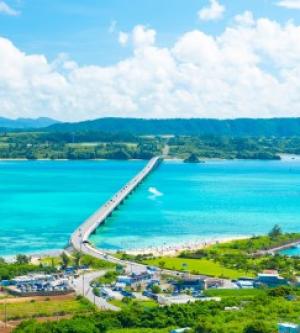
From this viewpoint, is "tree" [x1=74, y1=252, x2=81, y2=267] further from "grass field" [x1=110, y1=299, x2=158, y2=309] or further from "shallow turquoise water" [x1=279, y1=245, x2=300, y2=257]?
"shallow turquoise water" [x1=279, y1=245, x2=300, y2=257]

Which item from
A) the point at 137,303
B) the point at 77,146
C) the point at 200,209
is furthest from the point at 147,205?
the point at 77,146

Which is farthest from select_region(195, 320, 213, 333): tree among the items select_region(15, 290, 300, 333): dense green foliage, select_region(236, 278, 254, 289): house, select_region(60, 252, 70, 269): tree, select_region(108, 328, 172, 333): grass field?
select_region(60, 252, 70, 269): tree

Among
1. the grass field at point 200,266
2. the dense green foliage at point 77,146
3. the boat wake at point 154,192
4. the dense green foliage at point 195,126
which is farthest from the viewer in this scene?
the dense green foliage at point 195,126

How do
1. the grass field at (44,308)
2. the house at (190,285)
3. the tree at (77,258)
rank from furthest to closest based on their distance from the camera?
the tree at (77,258), the house at (190,285), the grass field at (44,308)

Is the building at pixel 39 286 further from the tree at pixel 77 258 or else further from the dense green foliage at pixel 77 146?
the dense green foliage at pixel 77 146

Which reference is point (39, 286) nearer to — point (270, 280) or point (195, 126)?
point (270, 280)

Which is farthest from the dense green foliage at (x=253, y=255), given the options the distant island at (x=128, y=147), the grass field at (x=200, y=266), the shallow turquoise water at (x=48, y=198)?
the distant island at (x=128, y=147)

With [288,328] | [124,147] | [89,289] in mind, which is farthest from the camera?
[124,147]
